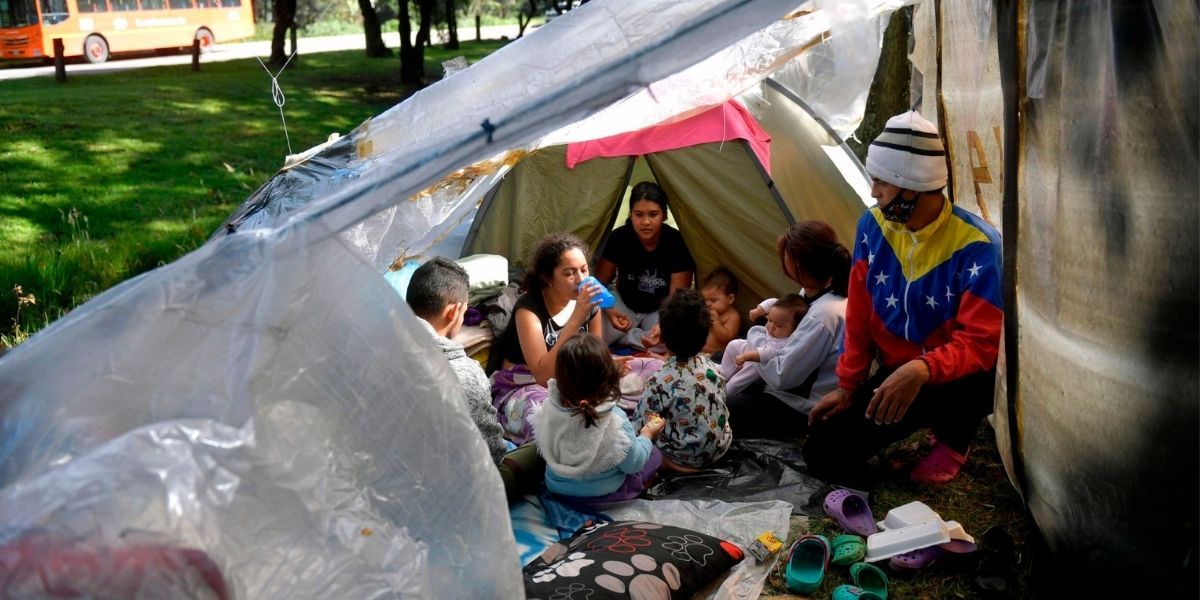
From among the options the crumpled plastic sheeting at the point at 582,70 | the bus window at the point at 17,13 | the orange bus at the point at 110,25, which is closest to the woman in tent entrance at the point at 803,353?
the crumpled plastic sheeting at the point at 582,70

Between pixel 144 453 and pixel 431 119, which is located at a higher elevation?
pixel 431 119

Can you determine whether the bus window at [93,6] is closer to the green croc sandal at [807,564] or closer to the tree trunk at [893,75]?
the tree trunk at [893,75]

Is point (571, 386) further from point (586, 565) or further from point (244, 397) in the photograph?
point (244, 397)

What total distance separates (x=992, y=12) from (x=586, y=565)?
2.21 metres

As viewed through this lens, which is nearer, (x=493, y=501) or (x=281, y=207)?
(x=493, y=501)

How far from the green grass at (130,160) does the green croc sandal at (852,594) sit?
4.12m

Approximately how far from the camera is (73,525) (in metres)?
1.50

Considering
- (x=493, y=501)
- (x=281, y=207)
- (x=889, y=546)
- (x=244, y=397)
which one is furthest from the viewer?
(x=281, y=207)

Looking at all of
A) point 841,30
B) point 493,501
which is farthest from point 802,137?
point 493,501

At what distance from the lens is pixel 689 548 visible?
2.67m

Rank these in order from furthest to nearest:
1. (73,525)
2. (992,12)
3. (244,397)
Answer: (992,12) → (244,397) → (73,525)

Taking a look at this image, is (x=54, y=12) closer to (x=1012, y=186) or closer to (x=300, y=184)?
(x=300, y=184)

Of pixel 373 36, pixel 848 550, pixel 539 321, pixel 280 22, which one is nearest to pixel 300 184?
pixel 539 321

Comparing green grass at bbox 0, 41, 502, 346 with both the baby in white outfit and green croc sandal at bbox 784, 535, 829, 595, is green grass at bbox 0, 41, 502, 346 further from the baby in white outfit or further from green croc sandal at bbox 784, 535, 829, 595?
green croc sandal at bbox 784, 535, 829, 595
